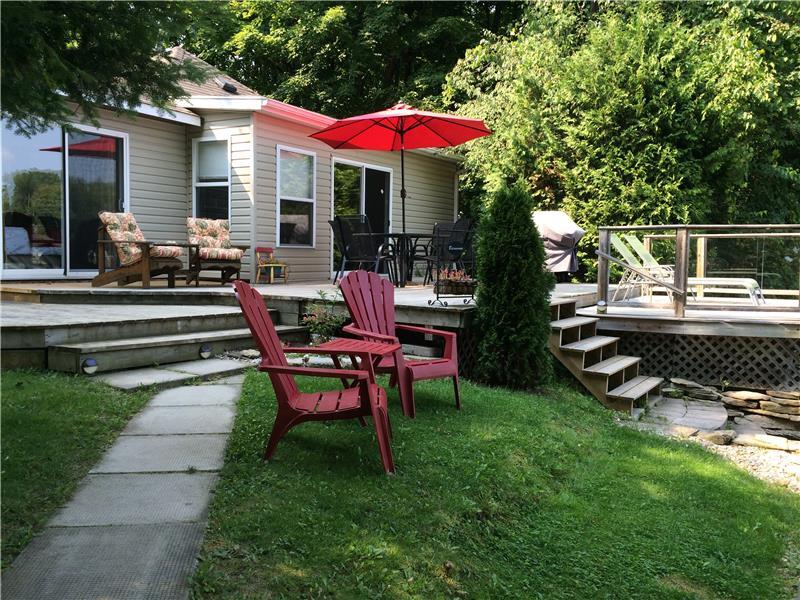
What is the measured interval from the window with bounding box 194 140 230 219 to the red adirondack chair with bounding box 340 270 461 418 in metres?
5.31

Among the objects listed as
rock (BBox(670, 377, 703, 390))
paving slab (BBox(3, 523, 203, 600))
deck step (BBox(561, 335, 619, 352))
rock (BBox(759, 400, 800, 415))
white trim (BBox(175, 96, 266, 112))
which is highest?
white trim (BBox(175, 96, 266, 112))

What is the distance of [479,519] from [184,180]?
8.07 m

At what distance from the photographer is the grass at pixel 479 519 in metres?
2.33

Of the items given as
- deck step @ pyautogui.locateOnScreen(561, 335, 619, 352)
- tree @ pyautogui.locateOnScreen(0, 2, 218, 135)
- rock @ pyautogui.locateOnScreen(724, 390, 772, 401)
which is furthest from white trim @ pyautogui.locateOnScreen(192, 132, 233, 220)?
rock @ pyautogui.locateOnScreen(724, 390, 772, 401)

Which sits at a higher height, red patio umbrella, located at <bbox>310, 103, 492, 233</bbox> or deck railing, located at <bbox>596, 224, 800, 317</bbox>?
red patio umbrella, located at <bbox>310, 103, 492, 233</bbox>

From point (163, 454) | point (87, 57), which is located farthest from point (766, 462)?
point (87, 57)

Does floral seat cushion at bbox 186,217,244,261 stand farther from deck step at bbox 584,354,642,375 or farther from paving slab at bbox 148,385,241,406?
deck step at bbox 584,354,642,375

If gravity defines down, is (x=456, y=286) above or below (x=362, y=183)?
below

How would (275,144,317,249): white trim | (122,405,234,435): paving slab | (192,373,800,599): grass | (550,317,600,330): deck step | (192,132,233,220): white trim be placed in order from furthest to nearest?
(275,144,317,249): white trim, (192,132,233,220): white trim, (550,317,600,330): deck step, (122,405,234,435): paving slab, (192,373,800,599): grass

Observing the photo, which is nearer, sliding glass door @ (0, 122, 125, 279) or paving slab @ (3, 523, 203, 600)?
paving slab @ (3, 523, 203, 600)

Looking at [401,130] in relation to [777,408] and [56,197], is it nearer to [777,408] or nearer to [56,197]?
[56,197]

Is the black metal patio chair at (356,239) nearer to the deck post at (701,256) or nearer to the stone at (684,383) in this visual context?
the stone at (684,383)

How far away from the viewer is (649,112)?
1104 cm

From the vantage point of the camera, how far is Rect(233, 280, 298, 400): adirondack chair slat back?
3.11 m
